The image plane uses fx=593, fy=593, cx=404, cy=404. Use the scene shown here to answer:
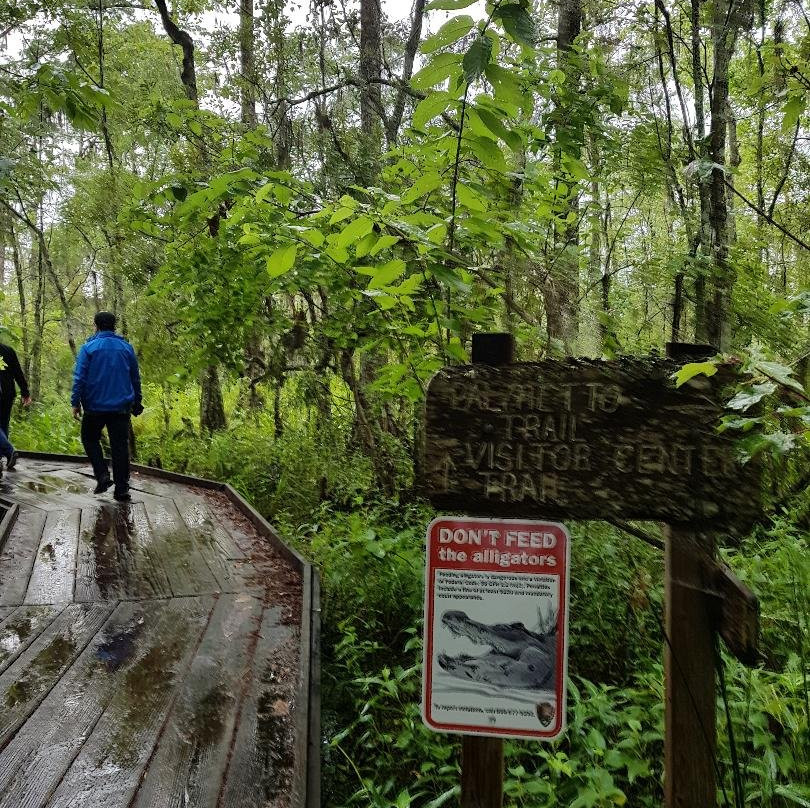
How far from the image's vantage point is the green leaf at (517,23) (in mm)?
1712

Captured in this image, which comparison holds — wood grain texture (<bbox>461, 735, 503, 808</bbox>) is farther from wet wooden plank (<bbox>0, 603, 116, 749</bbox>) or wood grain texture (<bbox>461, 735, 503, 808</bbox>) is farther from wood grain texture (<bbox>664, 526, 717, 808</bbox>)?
wet wooden plank (<bbox>0, 603, 116, 749</bbox>)

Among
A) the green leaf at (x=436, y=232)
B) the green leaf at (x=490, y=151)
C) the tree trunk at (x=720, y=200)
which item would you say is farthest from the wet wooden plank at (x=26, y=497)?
the tree trunk at (x=720, y=200)

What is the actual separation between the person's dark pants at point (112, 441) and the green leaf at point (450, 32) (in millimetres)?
5507

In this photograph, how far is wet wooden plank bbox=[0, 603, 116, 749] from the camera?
2814 millimetres

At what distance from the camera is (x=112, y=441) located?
6.40 m

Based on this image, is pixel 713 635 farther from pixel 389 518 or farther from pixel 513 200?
pixel 389 518

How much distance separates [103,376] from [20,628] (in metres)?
3.04

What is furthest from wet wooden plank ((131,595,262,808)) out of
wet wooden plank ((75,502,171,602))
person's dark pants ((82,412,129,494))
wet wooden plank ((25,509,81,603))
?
person's dark pants ((82,412,129,494))

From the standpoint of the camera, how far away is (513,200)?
455 centimetres

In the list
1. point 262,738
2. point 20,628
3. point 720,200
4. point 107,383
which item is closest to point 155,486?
point 107,383

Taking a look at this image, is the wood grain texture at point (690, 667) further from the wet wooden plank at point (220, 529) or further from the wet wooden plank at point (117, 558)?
the wet wooden plank at point (220, 529)

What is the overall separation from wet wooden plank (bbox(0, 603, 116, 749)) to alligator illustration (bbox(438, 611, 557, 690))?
2.14 meters

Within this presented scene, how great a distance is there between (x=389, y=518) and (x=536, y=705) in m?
A: 4.62

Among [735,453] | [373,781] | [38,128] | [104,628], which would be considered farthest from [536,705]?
[38,128]
